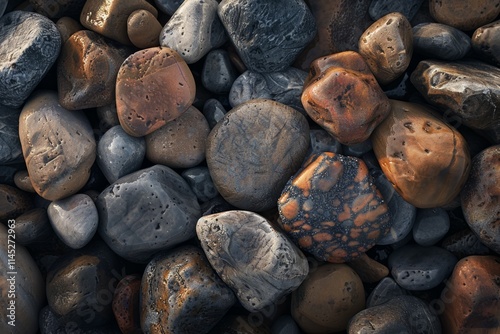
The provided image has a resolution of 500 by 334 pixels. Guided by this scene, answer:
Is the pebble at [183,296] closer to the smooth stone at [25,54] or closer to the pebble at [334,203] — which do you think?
the pebble at [334,203]

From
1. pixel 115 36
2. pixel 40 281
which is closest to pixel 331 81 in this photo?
pixel 115 36

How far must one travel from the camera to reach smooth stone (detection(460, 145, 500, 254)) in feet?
8.20

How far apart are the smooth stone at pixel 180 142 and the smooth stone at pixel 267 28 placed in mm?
520

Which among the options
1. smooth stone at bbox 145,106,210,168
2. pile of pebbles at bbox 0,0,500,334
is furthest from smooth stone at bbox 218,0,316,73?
smooth stone at bbox 145,106,210,168

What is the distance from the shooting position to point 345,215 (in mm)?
2619

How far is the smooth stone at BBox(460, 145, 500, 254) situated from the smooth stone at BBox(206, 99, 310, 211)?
988 mm

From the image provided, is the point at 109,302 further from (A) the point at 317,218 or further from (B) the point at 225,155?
(A) the point at 317,218

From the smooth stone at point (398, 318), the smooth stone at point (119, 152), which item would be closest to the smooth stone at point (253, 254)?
the smooth stone at point (398, 318)

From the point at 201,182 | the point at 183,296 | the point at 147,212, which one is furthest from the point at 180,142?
the point at 183,296

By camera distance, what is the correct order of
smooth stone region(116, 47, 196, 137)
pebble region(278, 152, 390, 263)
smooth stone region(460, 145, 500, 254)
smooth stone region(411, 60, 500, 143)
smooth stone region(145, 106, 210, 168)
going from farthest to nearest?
1. smooth stone region(145, 106, 210, 168)
2. smooth stone region(116, 47, 196, 137)
3. pebble region(278, 152, 390, 263)
4. smooth stone region(460, 145, 500, 254)
5. smooth stone region(411, 60, 500, 143)

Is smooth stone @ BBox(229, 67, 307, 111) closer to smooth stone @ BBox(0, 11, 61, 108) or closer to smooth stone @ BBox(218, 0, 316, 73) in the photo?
smooth stone @ BBox(218, 0, 316, 73)

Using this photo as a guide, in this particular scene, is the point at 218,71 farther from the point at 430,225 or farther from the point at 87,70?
the point at 430,225

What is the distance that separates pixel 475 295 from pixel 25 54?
2907 millimetres

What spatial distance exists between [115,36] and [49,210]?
3.80 ft
